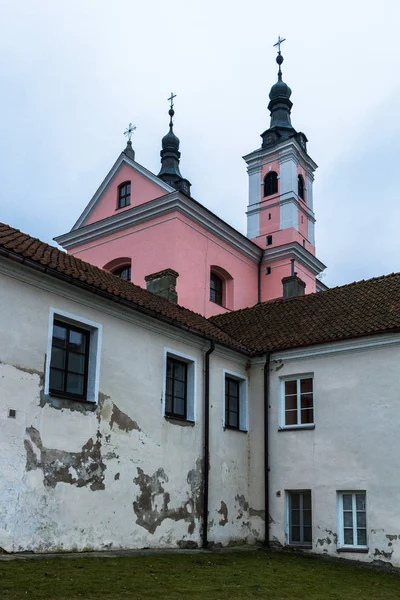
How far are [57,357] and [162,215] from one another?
53.1 feet

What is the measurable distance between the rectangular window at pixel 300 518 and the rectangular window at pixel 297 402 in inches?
65.0

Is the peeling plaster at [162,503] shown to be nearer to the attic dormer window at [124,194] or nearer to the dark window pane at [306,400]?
the dark window pane at [306,400]

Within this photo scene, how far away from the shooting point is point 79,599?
812 centimetres

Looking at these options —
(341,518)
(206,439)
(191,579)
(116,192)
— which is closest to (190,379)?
(206,439)

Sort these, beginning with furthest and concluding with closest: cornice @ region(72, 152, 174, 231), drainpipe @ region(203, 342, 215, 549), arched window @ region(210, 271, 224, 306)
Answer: cornice @ region(72, 152, 174, 231) → arched window @ region(210, 271, 224, 306) → drainpipe @ region(203, 342, 215, 549)

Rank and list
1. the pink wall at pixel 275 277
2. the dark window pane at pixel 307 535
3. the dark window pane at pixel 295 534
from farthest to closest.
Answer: the pink wall at pixel 275 277
the dark window pane at pixel 295 534
the dark window pane at pixel 307 535

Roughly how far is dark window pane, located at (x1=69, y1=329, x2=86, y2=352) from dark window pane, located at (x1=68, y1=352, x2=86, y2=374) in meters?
0.12

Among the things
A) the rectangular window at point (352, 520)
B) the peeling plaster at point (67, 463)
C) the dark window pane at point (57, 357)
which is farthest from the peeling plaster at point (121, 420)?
the rectangular window at point (352, 520)

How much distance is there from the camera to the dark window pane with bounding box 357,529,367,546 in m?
14.6

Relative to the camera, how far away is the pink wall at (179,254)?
2759cm

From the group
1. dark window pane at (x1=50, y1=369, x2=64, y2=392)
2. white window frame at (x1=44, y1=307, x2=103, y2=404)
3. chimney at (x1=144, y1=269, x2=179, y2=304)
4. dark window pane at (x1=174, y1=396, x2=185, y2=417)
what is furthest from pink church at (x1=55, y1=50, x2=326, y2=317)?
dark window pane at (x1=50, y1=369, x2=64, y2=392)

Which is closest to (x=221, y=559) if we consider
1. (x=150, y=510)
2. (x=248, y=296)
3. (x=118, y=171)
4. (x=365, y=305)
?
(x=150, y=510)

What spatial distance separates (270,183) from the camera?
36.1 m

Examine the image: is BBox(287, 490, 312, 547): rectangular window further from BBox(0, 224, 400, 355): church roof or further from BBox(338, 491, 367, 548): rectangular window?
BBox(0, 224, 400, 355): church roof
